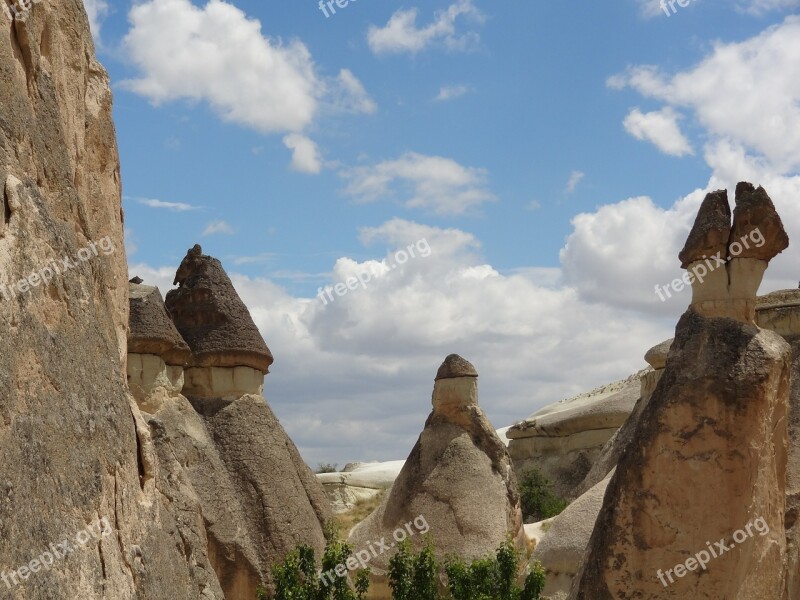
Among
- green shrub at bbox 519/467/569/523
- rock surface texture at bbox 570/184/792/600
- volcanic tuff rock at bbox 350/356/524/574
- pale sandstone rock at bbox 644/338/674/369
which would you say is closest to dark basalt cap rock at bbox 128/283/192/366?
volcanic tuff rock at bbox 350/356/524/574

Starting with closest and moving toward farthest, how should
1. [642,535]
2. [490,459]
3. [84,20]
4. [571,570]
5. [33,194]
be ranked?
[33,194] → [84,20] → [642,535] → [571,570] → [490,459]

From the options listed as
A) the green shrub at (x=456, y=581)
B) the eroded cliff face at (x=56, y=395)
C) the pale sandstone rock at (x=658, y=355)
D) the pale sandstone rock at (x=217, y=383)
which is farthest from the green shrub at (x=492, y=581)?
the pale sandstone rock at (x=658, y=355)

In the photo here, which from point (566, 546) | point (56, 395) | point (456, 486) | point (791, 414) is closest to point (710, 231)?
point (791, 414)

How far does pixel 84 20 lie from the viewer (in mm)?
5383

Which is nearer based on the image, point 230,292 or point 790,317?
point 790,317

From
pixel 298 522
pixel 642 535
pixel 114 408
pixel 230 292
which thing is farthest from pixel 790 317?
pixel 114 408

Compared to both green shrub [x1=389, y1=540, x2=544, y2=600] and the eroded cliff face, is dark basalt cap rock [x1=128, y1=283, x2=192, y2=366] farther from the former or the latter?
the eroded cliff face

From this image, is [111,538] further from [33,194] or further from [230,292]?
[230,292]

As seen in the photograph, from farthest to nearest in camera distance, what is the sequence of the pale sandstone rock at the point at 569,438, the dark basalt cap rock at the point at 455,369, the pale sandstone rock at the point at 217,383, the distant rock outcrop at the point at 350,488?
the pale sandstone rock at the point at 569,438 < the distant rock outcrop at the point at 350,488 < the dark basalt cap rock at the point at 455,369 < the pale sandstone rock at the point at 217,383

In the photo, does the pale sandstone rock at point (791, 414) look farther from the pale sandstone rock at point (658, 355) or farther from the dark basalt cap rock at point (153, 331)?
the pale sandstone rock at point (658, 355)

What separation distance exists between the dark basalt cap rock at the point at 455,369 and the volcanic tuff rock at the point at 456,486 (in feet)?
0.05

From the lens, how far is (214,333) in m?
12.1

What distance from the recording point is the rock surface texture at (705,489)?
20.8 feet

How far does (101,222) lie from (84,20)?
97 cm
